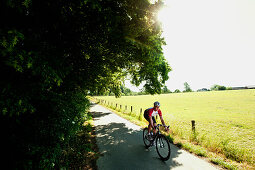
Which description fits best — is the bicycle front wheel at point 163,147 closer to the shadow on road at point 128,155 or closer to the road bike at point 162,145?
the road bike at point 162,145

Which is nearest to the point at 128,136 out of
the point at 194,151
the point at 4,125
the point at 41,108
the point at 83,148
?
the point at 83,148

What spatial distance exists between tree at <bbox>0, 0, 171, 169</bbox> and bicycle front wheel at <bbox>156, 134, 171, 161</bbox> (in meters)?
3.43

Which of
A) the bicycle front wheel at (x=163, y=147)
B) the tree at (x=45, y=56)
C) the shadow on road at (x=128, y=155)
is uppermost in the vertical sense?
the tree at (x=45, y=56)

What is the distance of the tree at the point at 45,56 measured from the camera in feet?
7.30

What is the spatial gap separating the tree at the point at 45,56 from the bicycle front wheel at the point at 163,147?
3.43 meters

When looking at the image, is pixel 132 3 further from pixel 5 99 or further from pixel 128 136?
pixel 128 136

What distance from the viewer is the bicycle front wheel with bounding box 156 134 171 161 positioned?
14.7 ft

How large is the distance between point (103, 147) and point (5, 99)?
454 cm

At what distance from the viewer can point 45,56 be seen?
2617mm

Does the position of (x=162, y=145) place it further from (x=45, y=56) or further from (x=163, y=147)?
(x=45, y=56)

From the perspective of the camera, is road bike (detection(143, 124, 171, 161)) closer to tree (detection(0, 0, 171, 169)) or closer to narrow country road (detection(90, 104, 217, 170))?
narrow country road (detection(90, 104, 217, 170))

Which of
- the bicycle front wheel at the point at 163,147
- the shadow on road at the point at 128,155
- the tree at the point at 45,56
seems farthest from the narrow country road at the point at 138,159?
the tree at the point at 45,56

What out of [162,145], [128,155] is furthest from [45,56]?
[162,145]

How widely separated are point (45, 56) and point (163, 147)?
16.6 ft
